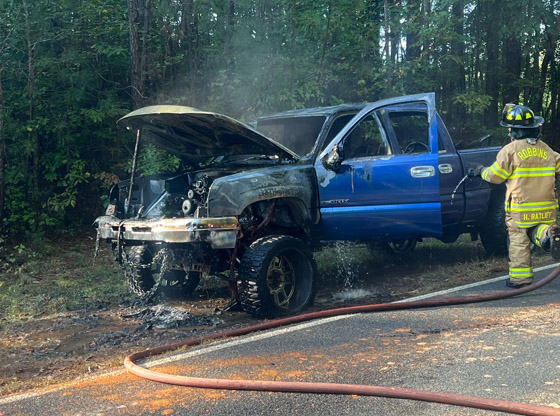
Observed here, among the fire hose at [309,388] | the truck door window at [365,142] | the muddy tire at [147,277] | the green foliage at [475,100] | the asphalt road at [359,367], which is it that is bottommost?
the asphalt road at [359,367]

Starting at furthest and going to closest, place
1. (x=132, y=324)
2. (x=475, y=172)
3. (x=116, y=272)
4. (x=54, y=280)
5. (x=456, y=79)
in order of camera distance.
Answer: (x=456, y=79) → (x=116, y=272) → (x=54, y=280) → (x=475, y=172) → (x=132, y=324)

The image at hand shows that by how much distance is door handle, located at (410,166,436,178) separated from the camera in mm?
6422

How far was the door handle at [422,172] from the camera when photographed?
6422 mm

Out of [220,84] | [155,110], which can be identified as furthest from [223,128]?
[220,84]

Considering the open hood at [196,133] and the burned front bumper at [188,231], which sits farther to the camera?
the open hood at [196,133]

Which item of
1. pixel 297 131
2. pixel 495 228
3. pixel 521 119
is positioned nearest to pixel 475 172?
pixel 521 119

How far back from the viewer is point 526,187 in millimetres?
6148

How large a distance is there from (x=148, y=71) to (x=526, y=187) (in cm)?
816

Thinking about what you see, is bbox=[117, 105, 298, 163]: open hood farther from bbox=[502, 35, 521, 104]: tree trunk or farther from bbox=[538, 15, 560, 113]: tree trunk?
bbox=[538, 15, 560, 113]: tree trunk

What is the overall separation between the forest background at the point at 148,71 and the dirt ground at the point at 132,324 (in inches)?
187

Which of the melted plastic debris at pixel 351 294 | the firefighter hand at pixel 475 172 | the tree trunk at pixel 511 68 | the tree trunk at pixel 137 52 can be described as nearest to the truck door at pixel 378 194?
the firefighter hand at pixel 475 172

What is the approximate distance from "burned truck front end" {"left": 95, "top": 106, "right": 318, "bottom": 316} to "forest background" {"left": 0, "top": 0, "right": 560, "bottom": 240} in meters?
4.29

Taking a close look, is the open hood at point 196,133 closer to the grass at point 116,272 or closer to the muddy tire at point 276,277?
→ the muddy tire at point 276,277

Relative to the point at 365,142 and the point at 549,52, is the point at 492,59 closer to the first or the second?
the point at 549,52
